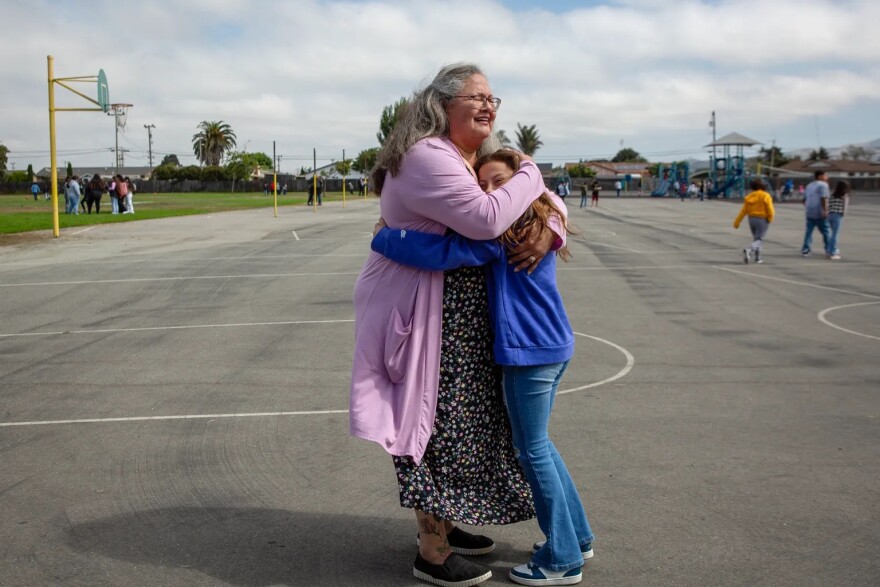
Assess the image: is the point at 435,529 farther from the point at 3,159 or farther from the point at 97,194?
the point at 3,159

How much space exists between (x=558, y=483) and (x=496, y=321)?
722 millimetres

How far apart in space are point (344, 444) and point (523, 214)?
2726mm

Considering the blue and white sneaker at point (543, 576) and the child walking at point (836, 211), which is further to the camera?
the child walking at point (836, 211)

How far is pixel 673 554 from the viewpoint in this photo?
412cm

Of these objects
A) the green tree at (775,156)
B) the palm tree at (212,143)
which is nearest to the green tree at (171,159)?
the palm tree at (212,143)

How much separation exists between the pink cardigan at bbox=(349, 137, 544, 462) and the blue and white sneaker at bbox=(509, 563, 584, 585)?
26.8 inches

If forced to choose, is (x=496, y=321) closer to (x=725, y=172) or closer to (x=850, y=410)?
(x=850, y=410)

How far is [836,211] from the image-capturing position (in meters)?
20.2

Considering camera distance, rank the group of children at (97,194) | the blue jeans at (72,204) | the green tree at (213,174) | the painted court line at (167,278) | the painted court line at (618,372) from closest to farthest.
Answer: the painted court line at (618,372), the painted court line at (167,278), the group of children at (97,194), the blue jeans at (72,204), the green tree at (213,174)

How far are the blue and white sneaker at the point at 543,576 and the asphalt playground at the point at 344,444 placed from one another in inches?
3.0

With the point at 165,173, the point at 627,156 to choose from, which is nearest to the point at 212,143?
the point at 165,173

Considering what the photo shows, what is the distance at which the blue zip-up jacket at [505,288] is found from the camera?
3602 millimetres

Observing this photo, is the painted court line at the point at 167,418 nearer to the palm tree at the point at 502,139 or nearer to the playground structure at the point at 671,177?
the palm tree at the point at 502,139

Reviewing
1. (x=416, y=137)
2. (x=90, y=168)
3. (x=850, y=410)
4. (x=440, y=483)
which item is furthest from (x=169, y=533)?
(x=90, y=168)
